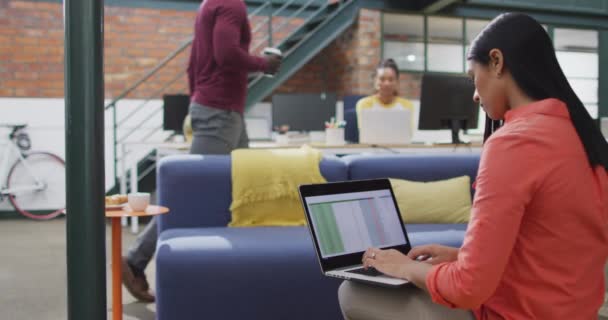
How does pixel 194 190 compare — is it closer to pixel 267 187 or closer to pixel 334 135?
pixel 267 187

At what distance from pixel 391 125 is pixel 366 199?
2660mm

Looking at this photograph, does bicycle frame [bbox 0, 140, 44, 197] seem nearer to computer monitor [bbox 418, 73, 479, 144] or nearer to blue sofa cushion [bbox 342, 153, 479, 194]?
computer monitor [bbox 418, 73, 479, 144]

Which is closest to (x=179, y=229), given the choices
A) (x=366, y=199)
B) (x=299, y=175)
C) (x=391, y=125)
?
(x=299, y=175)

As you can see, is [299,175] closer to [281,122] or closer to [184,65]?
[281,122]

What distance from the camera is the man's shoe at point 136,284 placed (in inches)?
112

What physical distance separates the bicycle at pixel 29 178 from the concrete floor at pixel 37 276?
495mm

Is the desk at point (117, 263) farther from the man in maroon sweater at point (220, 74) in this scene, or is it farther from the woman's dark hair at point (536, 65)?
the woman's dark hair at point (536, 65)

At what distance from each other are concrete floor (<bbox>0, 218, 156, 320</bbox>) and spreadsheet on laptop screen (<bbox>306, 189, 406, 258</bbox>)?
1546 mm

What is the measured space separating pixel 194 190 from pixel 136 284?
24.0 inches

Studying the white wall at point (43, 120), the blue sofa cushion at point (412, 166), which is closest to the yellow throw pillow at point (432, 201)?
the blue sofa cushion at point (412, 166)

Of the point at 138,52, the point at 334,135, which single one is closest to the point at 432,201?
the point at 334,135

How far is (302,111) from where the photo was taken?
5488mm

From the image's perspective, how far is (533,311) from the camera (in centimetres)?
109

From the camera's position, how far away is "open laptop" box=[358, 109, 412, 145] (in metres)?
4.18
